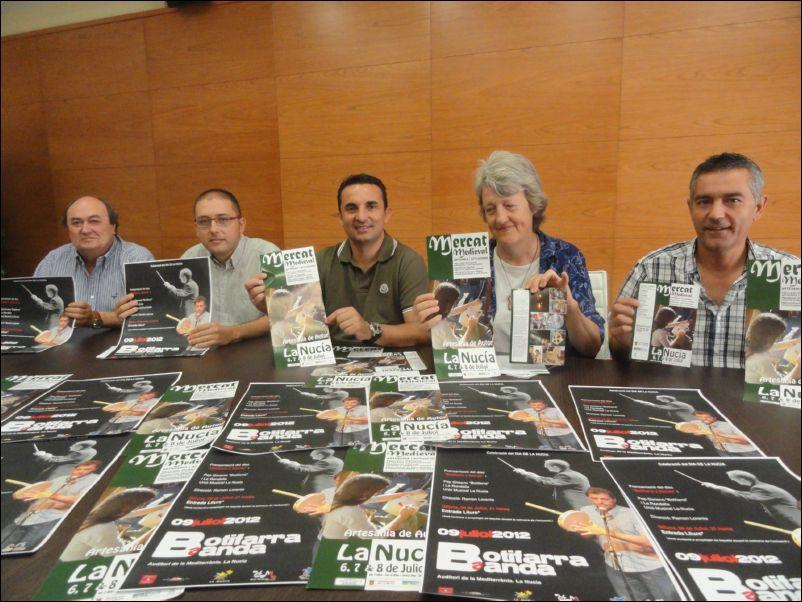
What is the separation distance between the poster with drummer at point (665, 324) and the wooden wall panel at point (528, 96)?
86.8 inches

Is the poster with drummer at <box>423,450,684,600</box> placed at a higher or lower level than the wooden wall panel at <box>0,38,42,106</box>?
lower

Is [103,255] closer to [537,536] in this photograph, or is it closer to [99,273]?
[99,273]

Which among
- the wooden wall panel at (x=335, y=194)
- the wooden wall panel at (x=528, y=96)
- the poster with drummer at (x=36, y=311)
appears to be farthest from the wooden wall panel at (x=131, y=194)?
Result: the poster with drummer at (x=36, y=311)

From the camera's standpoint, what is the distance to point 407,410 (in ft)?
3.55

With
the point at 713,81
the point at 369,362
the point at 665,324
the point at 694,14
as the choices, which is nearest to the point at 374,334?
the point at 369,362

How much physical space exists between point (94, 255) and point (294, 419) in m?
2.08

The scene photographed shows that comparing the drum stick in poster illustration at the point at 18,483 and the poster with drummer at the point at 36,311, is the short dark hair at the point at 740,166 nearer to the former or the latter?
the drum stick in poster illustration at the point at 18,483

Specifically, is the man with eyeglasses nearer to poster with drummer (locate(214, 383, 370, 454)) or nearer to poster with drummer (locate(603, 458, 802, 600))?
poster with drummer (locate(214, 383, 370, 454))

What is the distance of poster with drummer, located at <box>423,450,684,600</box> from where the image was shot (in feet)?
1.91

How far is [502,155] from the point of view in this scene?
6.01ft

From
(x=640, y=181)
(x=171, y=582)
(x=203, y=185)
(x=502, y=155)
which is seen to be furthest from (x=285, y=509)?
(x=203, y=185)

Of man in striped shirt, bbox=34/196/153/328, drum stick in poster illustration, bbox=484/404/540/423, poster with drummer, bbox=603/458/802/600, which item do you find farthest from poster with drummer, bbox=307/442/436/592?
man in striped shirt, bbox=34/196/153/328

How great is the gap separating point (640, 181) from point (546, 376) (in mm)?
2383

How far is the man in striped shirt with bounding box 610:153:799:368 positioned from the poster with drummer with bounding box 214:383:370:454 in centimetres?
87
